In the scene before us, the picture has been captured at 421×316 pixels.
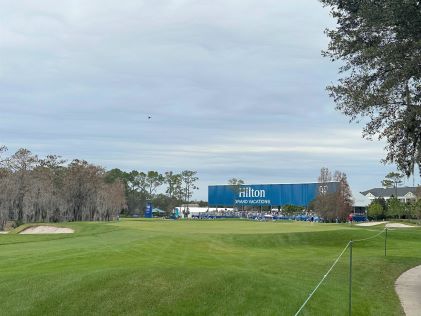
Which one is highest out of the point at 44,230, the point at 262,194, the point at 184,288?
the point at 262,194

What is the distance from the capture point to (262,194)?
12538 centimetres

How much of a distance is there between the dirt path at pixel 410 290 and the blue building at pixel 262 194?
89.3 meters

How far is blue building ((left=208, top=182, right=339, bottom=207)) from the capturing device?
117m

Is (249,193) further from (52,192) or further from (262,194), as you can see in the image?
(52,192)

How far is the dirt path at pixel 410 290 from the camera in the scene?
1439 centimetres

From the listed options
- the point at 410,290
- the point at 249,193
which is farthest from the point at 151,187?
the point at 410,290

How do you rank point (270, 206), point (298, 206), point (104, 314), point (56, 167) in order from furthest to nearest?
point (270, 206) < point (298, 206) < point (56, 167) < point (104, 314)

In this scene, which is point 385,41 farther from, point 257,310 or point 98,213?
point 98,213

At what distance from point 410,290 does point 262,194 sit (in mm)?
108281

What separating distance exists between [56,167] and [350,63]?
86.2 m

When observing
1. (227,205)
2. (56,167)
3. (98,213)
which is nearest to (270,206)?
(227,205)

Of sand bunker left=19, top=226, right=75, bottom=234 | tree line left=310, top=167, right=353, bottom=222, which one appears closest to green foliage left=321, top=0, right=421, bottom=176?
sand bunker left=19, top=226, right=75, bottom=234

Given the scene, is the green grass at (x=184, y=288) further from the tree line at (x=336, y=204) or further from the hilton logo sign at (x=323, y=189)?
the hilton logo sign at (x=323, y=189)

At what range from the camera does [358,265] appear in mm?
21016
